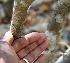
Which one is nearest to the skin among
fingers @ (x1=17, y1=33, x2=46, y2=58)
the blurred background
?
fingers @ (x1=17, y1=33, x2=46, y2=58)

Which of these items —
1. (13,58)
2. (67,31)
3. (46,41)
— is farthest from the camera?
(67,31)

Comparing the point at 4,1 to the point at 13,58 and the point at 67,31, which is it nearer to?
the point at 67,31

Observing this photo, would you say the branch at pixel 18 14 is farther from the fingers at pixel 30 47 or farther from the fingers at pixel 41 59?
the fingers at pixel 41 59

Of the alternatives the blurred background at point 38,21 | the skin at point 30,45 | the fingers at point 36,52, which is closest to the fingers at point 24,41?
the skin at point 30,45

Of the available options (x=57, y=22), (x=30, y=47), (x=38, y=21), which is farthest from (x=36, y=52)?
(x=38, y=21)

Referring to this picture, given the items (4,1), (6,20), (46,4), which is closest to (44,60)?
(6,20)
